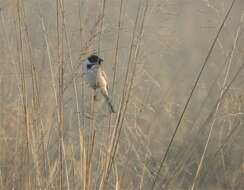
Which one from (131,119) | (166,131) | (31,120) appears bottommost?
(166,131)

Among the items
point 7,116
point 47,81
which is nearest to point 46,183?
point 7,116

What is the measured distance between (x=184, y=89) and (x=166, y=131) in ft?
1.72

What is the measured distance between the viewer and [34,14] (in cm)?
302

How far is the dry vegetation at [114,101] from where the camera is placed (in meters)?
1.53

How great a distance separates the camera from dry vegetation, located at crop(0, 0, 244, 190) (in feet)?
5.02

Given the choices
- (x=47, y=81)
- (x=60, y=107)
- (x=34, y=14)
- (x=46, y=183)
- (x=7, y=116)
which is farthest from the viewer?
(x=34, y=14)

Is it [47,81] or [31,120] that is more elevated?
[31,120]

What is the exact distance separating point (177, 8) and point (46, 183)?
1.83 metres

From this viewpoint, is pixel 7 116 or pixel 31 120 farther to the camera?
pixel 7 116

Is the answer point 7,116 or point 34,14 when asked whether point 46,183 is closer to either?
point 7,116

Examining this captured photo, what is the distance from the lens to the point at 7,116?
2.27m

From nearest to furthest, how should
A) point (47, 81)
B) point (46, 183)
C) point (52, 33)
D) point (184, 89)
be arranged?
point (46, 183) < point (47, 81) < point (52, 33) < point (184, 89)

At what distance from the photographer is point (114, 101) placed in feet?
8.11

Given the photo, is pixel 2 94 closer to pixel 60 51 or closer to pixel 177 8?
pixel 60 51
